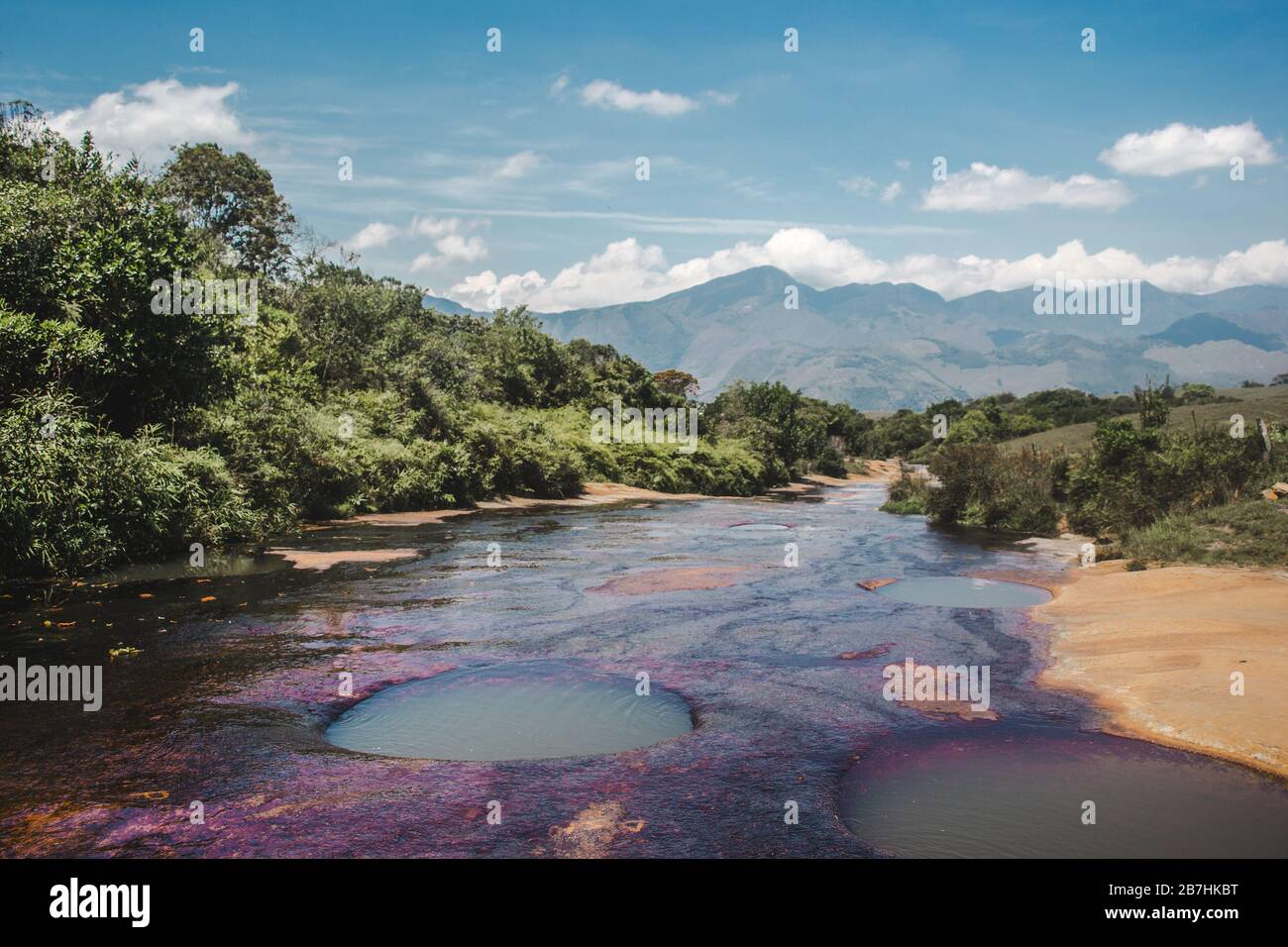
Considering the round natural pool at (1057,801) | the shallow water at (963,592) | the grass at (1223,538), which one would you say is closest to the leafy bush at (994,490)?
the grass at (1223,538)

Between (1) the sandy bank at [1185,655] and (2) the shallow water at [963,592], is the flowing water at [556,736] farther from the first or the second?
(1) the sandy bank at [1185,655]

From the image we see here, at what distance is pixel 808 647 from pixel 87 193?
1766cm

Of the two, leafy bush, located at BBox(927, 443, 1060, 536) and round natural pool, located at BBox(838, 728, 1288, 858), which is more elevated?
leafy bush, located at BBox(927, 443, 1060, 536)

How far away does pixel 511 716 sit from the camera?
956 cm

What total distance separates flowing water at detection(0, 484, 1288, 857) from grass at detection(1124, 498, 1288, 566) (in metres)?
4.98

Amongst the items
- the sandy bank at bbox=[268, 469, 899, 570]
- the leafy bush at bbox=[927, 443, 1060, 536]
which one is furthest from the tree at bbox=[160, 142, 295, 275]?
the leafy bush at bbox=[927, 443, 1060, 536]

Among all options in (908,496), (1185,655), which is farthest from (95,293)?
(908,496)

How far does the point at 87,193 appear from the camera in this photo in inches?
728

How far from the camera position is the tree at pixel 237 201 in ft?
185

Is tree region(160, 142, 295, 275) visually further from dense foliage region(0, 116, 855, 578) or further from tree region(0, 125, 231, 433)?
tree region(0, 125, 231, 433)

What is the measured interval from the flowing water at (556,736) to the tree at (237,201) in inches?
1884

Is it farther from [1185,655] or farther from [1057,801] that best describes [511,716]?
[1185,655]

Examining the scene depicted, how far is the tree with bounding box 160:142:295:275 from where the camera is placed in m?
56.5
